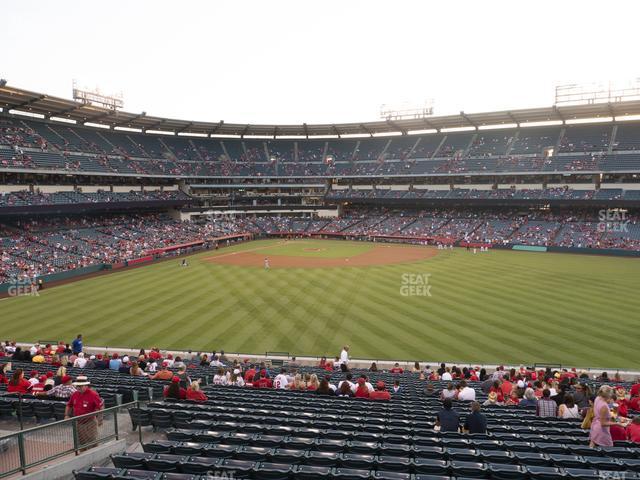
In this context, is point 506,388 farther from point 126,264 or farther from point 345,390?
point 126,264

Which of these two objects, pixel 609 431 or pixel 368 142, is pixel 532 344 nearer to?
pixel 609 431

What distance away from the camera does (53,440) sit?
730 centimetres

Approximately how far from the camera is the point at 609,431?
7.57 metres

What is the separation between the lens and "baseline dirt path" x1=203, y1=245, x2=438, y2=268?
48562 millimetres

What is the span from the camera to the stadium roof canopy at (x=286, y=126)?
54250 mm

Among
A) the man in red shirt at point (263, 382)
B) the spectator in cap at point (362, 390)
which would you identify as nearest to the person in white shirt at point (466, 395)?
the spectator in cap at point (362, 390)

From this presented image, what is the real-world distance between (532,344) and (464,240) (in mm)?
45086

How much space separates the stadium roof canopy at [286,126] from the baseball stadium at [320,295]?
75cm

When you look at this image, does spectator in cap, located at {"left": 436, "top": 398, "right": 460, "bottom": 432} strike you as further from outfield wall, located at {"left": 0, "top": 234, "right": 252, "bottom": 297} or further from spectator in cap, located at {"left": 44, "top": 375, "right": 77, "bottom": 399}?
outfield wall, located at {"left": 0, "top": 234, "right": 252, "bottom": 297}

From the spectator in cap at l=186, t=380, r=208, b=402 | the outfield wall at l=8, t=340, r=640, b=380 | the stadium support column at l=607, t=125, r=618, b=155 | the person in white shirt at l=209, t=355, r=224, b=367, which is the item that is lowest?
the outfield wall at l=8, t=340, r=640, b=380

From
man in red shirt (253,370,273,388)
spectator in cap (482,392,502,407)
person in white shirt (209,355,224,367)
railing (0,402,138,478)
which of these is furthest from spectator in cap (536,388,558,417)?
person in white shirt (209,355,224,367)

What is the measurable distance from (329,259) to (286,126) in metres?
46.5

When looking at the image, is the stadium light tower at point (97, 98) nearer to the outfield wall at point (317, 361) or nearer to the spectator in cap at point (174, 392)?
the outfield wall at point (317, 361)

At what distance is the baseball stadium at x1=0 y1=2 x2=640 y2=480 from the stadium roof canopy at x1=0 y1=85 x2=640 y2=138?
2.45 ft
